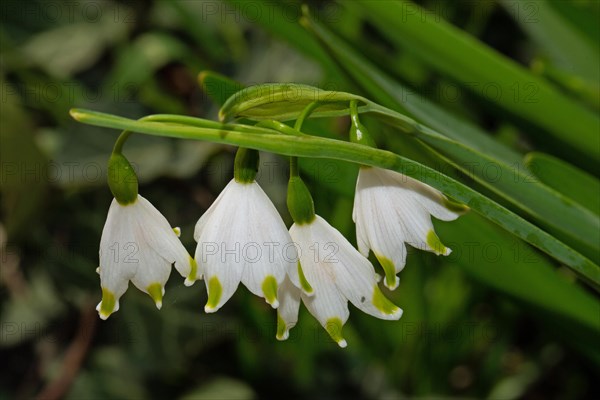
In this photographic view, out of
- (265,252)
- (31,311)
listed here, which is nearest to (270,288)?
(265,252)

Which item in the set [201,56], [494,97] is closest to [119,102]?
[201,56]

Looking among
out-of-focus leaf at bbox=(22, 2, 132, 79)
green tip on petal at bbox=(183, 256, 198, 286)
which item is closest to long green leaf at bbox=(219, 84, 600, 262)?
green tip on petal at bbox=(183, 256, 198, 286)

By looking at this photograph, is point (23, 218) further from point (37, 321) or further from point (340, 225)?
point (340, 225)

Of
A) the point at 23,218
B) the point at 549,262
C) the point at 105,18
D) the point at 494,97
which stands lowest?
the point at 23,218

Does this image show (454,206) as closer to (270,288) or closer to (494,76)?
(270,288)

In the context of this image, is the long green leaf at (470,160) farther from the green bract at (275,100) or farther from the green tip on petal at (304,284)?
the green tip on petal at (304,284)

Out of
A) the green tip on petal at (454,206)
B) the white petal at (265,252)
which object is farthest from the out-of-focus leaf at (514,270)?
the white petal at (265,252)
